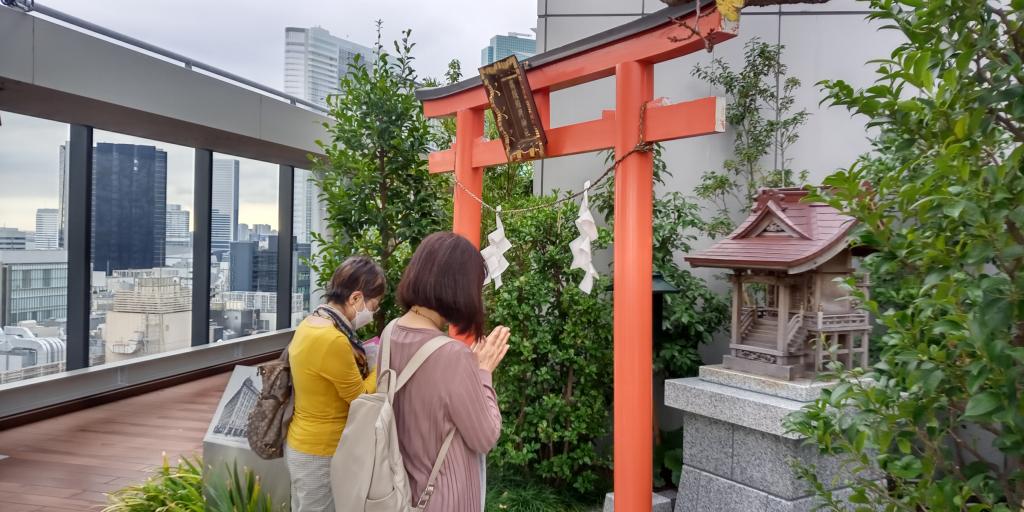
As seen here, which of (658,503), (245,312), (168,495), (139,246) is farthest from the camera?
(245,312)

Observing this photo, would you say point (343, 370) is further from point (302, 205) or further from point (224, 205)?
point (302, 205)

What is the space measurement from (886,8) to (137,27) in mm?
7560

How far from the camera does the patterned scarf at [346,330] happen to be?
9.39ft

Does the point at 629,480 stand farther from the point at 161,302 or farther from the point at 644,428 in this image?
the point at 161,302

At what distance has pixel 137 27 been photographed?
715cm

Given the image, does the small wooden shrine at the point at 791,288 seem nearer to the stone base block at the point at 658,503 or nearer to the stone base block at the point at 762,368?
the stone base block at the point at 762,368

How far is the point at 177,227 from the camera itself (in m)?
9.23

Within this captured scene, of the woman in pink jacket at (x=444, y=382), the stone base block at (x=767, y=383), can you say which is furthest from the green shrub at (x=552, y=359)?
the woman in pink jacket at (x=444, y=382)

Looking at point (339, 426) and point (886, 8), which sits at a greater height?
point (886, 8)

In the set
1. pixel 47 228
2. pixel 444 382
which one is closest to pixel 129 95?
pixel 47 228

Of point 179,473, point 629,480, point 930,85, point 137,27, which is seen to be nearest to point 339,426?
point 629,480

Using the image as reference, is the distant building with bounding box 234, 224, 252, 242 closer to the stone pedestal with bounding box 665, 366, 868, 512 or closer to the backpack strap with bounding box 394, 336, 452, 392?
the stone pedestal with bounding box 665, 366, 868, 512

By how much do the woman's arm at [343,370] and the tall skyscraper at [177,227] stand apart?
7.37 metres

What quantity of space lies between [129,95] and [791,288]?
6.20 metres
